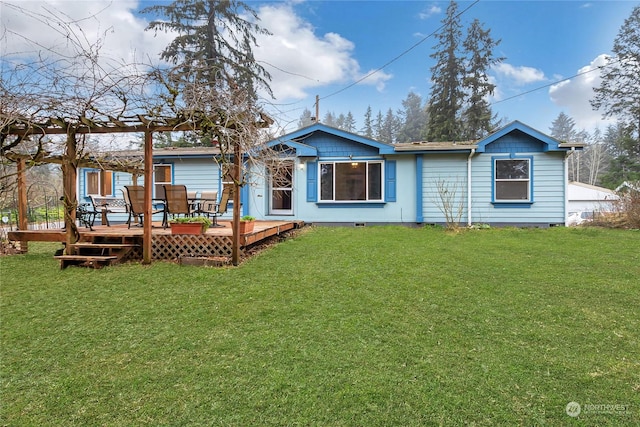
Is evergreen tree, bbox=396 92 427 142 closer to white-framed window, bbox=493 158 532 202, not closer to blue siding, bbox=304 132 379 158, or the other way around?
white-framed window, bbox=493 158 532 202

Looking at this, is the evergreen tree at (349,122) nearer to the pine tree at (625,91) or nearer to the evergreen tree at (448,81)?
the evergreen tree at (448,81)

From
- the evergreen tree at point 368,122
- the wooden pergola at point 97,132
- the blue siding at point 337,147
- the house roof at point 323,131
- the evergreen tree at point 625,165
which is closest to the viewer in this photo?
the wooden pergola at point 97,132

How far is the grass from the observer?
1799 millimetres

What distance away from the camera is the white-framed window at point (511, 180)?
9703mm

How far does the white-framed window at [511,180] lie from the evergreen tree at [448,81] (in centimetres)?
1486

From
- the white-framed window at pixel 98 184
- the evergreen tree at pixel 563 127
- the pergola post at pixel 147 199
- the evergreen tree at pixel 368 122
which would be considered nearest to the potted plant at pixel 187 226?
the pergola post at pixel 147 199

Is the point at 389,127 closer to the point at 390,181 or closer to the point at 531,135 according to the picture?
the point at 531,135

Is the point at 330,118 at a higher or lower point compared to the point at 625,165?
higher

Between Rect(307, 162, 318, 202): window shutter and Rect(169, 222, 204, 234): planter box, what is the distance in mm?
5080

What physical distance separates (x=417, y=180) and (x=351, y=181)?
201 cm

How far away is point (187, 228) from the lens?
5.44 meters

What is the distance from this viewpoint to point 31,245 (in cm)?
759

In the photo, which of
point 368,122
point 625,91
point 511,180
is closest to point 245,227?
point 511,180

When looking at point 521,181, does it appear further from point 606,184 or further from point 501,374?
point 606,184
